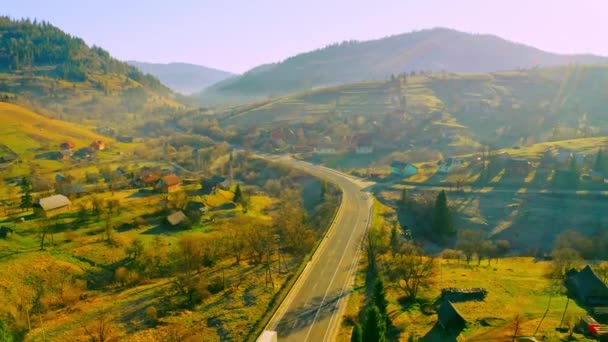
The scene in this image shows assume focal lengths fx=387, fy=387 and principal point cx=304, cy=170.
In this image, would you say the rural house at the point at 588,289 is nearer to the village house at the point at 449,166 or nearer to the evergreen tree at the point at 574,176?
the evergreen tree at the point at 574,176

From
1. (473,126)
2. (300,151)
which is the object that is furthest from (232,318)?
(473,126)

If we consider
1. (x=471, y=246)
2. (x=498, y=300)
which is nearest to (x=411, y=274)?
(x=498, y=300)

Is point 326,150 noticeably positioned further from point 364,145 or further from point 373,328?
point 373,328

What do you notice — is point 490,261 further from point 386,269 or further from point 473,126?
point 473,126

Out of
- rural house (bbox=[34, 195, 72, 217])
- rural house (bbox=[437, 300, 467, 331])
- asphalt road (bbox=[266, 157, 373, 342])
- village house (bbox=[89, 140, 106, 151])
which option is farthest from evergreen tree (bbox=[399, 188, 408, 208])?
village house (bbox=[89, 140, 106, 151])

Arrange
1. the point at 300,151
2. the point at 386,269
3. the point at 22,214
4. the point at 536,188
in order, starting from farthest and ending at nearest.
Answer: the point at 300,151
the point at 536,188
the point at 22,214
the point at 386,269

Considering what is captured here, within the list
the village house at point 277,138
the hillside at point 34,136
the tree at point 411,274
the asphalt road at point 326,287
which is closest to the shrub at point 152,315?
the asphalt road at point 326,287

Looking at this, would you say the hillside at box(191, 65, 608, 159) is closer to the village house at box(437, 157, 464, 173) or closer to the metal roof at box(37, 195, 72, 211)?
the village house at box(437, 157, 464, 173)
